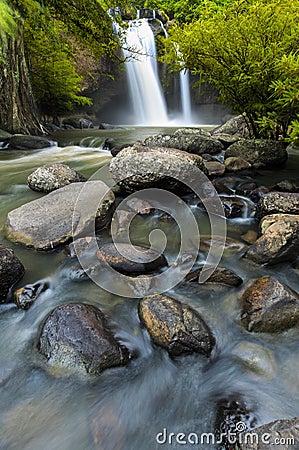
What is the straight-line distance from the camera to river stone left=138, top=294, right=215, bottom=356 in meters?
1.97

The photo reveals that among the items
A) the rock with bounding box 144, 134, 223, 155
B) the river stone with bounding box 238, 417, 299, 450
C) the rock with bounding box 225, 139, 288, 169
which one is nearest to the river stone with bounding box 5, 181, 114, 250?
the river stone with bounding box 238, 417, 299, 450

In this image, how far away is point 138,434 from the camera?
1.62 m

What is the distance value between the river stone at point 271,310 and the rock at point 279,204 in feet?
5.06

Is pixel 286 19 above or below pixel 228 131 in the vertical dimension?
above

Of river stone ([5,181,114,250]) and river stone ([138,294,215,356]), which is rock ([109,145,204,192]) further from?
river stone ([138,294,215,356])

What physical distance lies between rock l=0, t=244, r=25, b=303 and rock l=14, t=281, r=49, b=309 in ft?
0.32

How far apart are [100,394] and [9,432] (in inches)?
20.7

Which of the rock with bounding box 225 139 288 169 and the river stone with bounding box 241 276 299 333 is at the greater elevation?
the rock with bounding box 225 139 288 169

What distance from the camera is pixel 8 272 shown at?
2.46m

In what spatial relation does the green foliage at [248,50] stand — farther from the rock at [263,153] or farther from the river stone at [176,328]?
the river stone at [176,328]

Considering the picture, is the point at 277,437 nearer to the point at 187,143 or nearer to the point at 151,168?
the point at 151,168

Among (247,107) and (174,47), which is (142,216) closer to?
(247,107)

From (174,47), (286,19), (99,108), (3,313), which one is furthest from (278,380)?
(99,108)

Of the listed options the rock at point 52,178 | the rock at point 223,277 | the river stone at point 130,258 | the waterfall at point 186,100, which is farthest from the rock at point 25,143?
the waterfall at point 186,100
